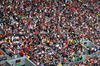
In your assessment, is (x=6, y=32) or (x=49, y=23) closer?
(x=6, y=32)

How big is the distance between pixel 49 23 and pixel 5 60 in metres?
7.83

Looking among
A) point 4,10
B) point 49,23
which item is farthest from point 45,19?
point 4,10

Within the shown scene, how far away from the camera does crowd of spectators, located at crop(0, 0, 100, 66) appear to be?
12906 mm

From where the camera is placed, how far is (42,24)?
1666 centimetres

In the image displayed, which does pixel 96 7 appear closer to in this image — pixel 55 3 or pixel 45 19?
pixel 55 3

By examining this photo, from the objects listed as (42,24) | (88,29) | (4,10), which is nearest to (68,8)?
(88,29)

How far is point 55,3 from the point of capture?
65.1 ft

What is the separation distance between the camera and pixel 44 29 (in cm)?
1636

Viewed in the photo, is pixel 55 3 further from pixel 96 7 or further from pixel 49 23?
pixel 96 7

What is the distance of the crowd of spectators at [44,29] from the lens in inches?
508

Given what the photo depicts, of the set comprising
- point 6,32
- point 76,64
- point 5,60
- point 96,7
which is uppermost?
point 96,7

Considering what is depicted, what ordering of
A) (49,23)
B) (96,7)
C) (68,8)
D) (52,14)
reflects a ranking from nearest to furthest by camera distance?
(49,23) → (52,14) → (68,8) → (96,7)

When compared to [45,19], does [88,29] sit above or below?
below

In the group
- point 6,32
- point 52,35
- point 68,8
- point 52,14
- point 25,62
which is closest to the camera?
point 25,62
